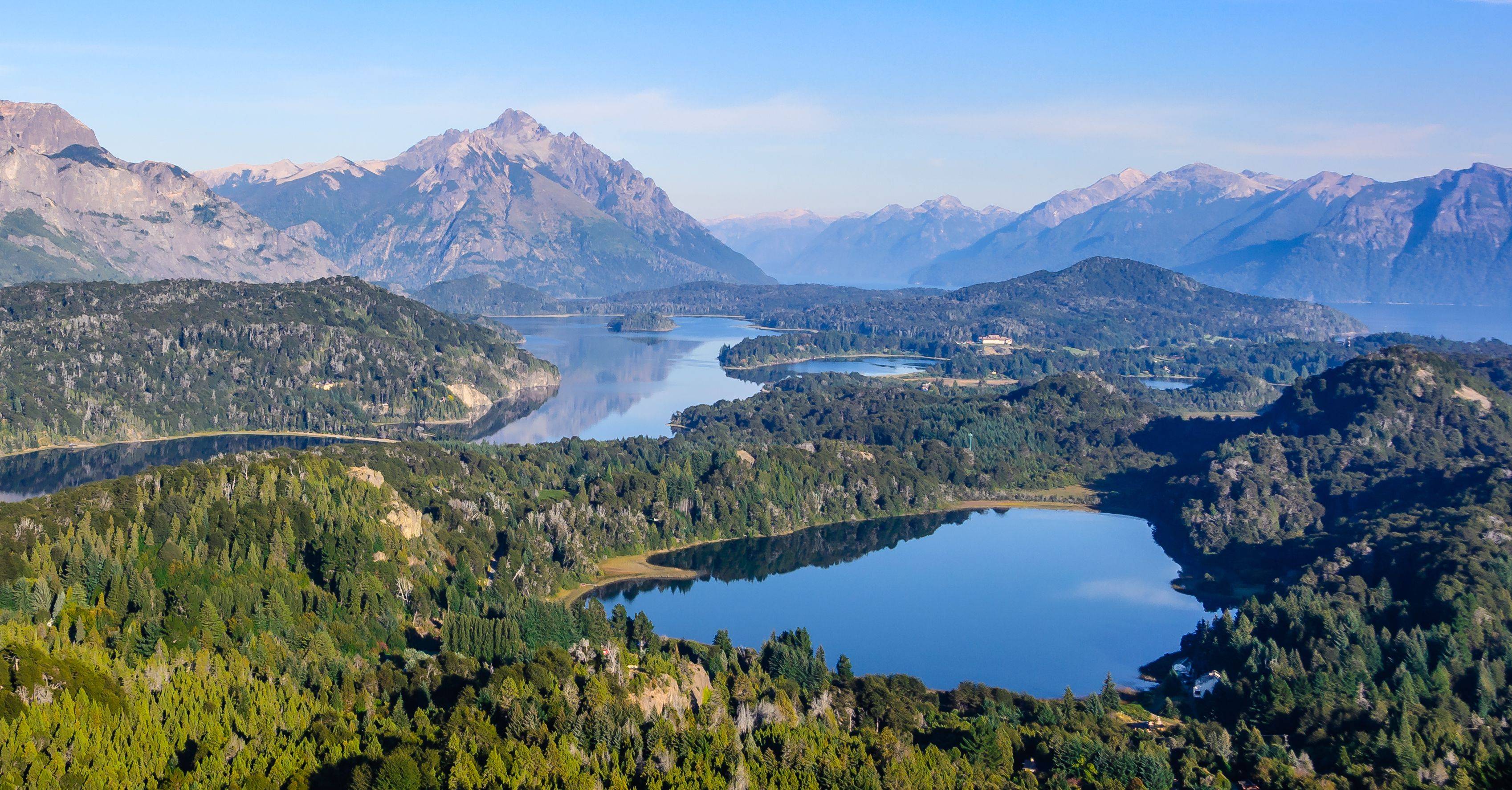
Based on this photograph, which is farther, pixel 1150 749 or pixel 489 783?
pixel 1150 749

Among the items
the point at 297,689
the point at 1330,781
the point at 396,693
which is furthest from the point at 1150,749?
the point at 297,689

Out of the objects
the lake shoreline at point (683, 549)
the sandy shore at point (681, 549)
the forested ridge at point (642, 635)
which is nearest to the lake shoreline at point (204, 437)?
the forested ridge at point (642, 635)

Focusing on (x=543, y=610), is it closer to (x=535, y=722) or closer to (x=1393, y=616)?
(x=535, y=722)

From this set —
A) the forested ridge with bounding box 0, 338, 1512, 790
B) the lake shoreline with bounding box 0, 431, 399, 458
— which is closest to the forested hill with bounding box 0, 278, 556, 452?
the lake shoreline with bounding box 0, 431, 399, 458

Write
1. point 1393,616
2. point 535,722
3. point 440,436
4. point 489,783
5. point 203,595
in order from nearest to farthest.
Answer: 1. point 489,783
2. point 535,722
3. point 203,595
4. point 1393,616
5. point 440,436

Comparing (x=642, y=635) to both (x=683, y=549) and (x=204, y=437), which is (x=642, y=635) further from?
(x=204, y=437)

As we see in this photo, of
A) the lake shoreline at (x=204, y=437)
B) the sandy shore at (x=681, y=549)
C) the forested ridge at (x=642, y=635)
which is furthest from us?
the lake shoreline at (x=204, y=437)

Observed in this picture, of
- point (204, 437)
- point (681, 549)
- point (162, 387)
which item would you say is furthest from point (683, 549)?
point (162, 387)

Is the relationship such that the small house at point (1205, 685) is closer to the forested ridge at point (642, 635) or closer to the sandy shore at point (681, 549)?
the forested ridge at point (642, 635)
